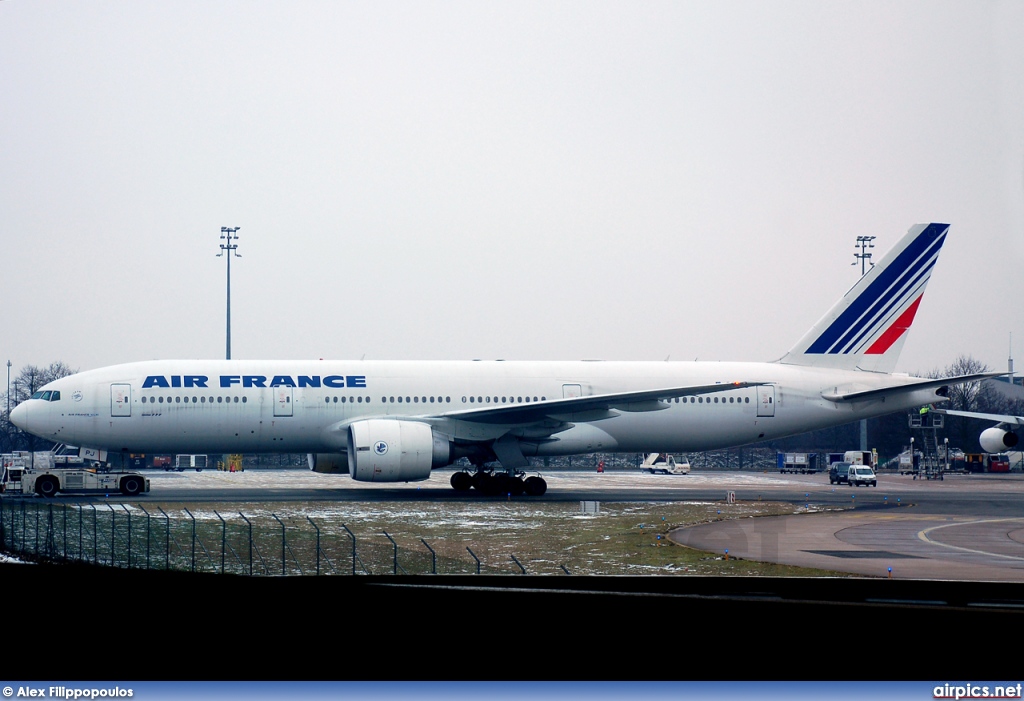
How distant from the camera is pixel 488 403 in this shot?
3291 centimetres

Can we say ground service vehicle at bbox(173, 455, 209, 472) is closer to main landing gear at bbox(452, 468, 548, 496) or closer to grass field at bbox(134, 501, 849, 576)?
main landing gear at bbox(452, 468, 548, 496)

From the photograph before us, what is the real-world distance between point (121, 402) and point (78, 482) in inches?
117

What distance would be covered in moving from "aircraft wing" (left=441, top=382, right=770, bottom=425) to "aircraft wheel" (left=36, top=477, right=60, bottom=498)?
39.3ft

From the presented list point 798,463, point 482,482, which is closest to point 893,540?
point 482,482

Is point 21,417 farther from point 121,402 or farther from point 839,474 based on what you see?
point 839,474

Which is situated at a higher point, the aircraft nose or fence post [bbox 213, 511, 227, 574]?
the aircraft nose

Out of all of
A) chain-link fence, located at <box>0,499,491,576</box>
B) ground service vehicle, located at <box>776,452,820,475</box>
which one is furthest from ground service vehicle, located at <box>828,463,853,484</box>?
chain-link fence, located at <box>0,499,491,576</box>

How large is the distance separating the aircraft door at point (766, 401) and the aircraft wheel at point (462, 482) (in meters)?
10.5

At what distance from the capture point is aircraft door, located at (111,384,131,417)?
3062 cm

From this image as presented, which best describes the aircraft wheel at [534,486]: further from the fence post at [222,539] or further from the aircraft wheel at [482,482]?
the fence post at [222,539]

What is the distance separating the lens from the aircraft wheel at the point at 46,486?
30188mm

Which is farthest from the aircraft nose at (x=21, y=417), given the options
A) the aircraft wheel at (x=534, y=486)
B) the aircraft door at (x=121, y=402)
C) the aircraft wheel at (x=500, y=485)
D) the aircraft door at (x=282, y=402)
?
the aircraft wheel at (x=534, y=486)

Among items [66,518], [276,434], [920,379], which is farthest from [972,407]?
[66,518]

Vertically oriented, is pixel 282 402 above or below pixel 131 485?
above
